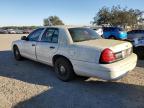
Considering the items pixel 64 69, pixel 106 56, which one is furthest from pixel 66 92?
pixel 106 56

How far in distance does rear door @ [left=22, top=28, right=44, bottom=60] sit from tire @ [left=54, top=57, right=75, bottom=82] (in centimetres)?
135

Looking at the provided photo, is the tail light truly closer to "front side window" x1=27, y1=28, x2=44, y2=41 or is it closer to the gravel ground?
the gravel ground

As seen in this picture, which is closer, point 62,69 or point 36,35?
point 62,69

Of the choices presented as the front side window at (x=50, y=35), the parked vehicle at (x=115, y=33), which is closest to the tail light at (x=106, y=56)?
the front side window at (x=50, y=35)

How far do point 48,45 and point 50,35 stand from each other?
334mm

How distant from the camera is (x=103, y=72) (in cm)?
456

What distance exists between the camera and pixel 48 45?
605cm

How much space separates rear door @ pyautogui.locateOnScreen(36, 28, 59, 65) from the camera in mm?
5863

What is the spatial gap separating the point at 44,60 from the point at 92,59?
2.14 metres

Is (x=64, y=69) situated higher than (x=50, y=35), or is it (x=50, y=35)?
(x=50, y=35)

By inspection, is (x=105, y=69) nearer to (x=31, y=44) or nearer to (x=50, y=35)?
(x=50, y=35)

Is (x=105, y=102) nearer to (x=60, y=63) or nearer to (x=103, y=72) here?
(x=103, y=72)

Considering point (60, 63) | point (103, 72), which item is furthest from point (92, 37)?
point (103, 72)

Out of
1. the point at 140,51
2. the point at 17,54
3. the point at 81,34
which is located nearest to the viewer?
the point at 81,34
